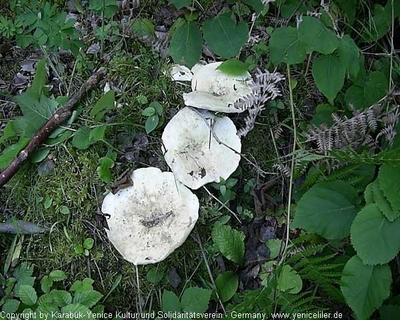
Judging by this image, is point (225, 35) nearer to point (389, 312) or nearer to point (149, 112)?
point (149, 112)

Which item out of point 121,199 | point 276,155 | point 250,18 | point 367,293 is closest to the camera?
point 367,293

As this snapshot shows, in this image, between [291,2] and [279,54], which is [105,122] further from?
[291,2]

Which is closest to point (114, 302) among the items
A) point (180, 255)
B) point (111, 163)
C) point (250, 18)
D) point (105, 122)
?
point (180, 255)

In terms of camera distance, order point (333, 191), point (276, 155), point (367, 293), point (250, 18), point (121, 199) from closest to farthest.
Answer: point (367, 293) → point (333, 191) → point (121, 199) → point (276, 155) → point (250, 18)

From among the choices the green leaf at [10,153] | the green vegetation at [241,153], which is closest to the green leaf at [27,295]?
the green vegetation at [241,153]

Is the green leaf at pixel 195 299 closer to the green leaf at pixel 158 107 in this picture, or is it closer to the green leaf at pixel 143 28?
the green leaf at pixel 158 107

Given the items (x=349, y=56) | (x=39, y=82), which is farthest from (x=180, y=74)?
(x=349, y=56)
